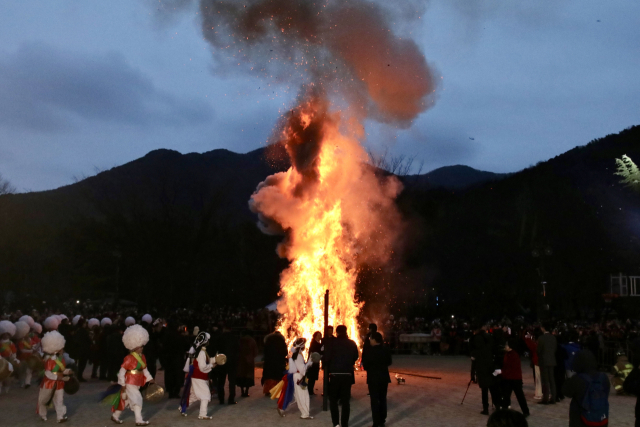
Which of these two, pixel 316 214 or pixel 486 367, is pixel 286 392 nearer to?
pixel 486 367

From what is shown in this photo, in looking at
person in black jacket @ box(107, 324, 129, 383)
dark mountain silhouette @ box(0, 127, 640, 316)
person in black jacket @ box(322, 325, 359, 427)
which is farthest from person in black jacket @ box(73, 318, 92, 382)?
dark mountain silhouette @ box(0, 127, 640, 316)

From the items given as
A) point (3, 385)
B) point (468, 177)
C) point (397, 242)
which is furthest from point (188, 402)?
point (468, 177)

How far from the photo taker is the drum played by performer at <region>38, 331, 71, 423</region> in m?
10.8

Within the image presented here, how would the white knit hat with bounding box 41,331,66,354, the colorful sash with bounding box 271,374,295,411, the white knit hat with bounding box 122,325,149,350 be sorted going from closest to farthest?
1. the white knit hat with bounding box 122,325,149,350
2. the white knit hat with bounding box 41,331,66,354
3. the colorful sash with bounding box 271,374,295,411

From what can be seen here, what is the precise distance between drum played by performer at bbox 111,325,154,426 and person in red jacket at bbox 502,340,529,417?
6.39 meters

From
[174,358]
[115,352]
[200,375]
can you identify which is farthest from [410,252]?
[200,375]

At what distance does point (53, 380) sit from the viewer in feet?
35.5

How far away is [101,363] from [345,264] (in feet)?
28.4

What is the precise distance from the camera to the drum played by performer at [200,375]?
11.2 m

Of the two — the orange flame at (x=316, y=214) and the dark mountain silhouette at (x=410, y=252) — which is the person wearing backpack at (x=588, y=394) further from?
the dark mountain silhouette at (x=410, y=252)

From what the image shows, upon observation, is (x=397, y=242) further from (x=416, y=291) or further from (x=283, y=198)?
(x=283, y=198)

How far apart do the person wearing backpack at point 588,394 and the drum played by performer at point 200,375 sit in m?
6.84

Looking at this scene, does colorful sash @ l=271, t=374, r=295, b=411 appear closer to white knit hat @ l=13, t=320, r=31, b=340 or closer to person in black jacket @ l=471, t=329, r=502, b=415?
person in black jacket @ l=471, t=329, r=502, b=415

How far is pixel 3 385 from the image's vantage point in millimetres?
15297
